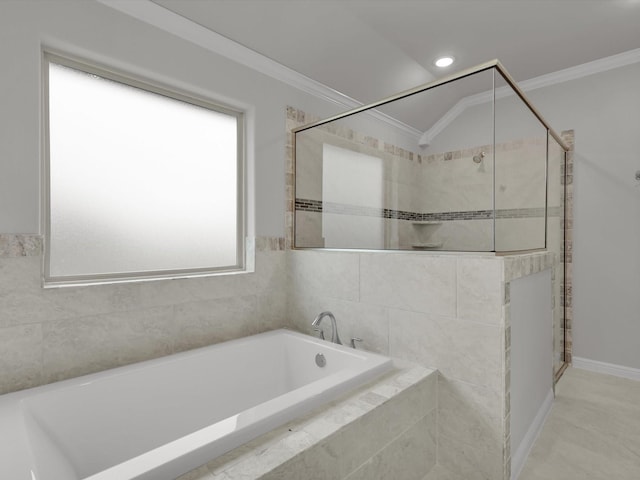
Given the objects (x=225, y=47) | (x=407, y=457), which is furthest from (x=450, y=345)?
(x=225, y=47)

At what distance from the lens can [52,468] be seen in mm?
947

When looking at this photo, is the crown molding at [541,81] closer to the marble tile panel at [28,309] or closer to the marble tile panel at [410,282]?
the marble tile panel at [410,282]

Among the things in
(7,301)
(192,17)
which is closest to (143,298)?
(7,301)

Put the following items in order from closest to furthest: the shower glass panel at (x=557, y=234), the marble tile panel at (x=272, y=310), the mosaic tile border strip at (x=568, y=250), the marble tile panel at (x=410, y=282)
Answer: the marble tile panel at (x=410, y=282) → the marble tile panel at (x=272, y=310) → the shower glass panel at (x=557, y=234) → the mosaic tile border strip at (x=568, y=250)

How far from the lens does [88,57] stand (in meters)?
1.65

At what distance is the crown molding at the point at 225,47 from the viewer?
1763 millimetres

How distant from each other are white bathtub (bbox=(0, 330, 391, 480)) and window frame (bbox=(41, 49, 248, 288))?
47 cm

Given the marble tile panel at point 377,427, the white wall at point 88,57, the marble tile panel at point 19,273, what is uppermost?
the white wall at point 88,57

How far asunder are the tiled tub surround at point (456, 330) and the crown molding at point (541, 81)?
2.65 ft

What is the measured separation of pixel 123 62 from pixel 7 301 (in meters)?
1.23

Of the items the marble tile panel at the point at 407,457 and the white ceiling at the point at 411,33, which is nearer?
the marble tile panel at the point at 407,457

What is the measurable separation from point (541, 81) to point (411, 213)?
210 centimetres

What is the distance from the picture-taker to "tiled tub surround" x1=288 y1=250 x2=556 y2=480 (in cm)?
147

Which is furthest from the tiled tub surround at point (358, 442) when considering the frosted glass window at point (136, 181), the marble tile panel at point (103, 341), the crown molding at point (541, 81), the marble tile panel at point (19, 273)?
the crown molding at point (541, 81)
